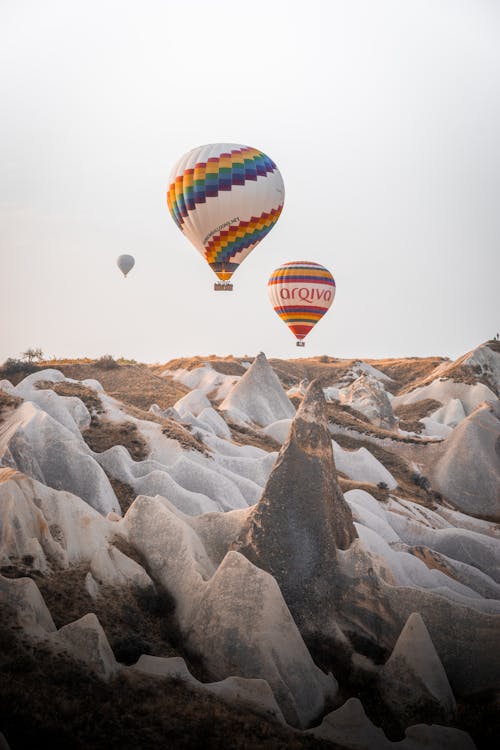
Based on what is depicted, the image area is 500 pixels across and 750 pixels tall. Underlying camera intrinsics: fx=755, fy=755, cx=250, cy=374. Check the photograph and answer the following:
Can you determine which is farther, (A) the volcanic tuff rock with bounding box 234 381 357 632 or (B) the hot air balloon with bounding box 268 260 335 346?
(B) the hot air balloon with bounding box 268 260 335 346

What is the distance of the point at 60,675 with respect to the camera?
14391 mm

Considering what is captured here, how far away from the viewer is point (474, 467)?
150ft

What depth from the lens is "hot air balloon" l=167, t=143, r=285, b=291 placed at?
44.3 meters

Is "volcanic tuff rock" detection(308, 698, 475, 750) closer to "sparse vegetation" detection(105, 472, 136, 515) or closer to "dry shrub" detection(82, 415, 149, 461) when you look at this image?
"sparse vegetation" detection(105, 472, 136, 515)

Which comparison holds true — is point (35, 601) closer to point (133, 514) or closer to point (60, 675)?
point (60, 675)

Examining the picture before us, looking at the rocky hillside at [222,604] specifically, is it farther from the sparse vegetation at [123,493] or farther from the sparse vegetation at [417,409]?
the sparse vegetation at [417,409]

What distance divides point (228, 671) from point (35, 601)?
464 cm

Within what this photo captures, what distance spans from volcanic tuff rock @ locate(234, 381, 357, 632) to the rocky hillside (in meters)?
0.05

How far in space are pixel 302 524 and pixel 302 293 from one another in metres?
45.0

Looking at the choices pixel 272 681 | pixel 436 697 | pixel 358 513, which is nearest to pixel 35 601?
pixel 272 681

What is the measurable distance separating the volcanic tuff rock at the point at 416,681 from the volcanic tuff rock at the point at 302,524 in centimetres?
253

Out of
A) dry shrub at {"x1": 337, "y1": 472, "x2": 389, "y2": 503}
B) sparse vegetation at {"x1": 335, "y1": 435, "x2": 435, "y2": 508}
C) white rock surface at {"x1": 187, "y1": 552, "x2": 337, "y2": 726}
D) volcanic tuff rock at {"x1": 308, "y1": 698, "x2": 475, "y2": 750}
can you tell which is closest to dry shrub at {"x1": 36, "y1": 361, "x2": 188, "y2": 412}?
sparse vegetation at {"x1": 335, "y1": 435, "x2": 435, "y2": 508}

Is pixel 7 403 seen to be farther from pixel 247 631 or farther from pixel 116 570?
pixel 247 631

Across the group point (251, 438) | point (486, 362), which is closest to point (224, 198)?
point (251, 438)
